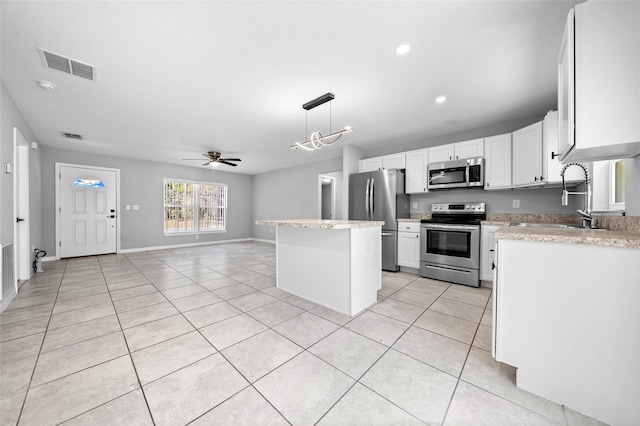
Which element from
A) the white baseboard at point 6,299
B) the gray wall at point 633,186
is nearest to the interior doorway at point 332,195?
the gray wall at point 633,186

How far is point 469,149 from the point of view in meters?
3.71

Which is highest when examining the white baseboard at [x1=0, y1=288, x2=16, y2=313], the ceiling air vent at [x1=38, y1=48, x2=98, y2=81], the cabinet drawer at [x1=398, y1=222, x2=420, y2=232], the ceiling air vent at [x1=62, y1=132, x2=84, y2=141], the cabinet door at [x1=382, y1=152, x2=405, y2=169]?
the ceiling air vent at [x1=62, y1=132, x2=84, y2=141]

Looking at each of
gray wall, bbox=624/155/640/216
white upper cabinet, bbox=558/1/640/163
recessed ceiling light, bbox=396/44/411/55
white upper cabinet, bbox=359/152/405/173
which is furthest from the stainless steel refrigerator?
white upper cabinet, bbox=558/1/640/163

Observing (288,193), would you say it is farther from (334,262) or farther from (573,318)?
(573,318)

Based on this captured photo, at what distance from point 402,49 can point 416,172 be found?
2475 millimetres

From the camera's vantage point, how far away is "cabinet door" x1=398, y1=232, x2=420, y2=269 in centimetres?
397

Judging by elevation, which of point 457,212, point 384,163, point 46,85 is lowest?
point 457,212

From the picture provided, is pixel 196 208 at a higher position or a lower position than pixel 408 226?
higher

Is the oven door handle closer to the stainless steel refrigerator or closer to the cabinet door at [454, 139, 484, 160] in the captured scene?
the stainless steel refrigerator

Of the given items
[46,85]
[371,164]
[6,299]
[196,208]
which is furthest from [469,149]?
[196,208]

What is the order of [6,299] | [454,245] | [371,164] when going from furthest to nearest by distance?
[371,164] → [454,245] → [6,299]

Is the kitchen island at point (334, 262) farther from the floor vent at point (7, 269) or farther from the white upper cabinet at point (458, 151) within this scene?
the floor vent at point (7, 269)

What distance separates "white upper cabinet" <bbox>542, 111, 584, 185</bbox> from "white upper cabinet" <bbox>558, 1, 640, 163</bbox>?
76.4 inches

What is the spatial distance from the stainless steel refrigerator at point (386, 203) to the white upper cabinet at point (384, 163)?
0.21 meters
